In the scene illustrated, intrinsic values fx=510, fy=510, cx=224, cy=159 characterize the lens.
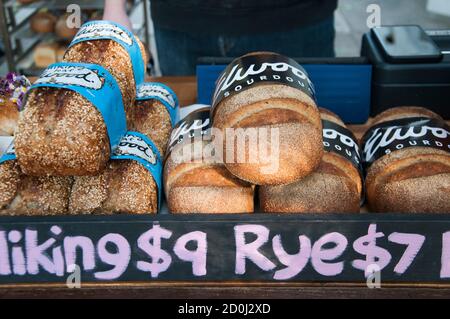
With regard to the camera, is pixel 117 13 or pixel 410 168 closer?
pixel 410 168

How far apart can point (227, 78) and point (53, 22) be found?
3.32m

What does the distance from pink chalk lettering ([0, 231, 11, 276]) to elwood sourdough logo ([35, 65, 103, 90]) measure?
33 centimetres

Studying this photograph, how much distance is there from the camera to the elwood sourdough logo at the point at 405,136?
119cm

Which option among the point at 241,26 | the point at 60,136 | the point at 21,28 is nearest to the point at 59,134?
the point at 60,136

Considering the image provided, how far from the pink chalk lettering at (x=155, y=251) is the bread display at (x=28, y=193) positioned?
25cm

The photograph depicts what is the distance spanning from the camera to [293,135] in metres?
1.04

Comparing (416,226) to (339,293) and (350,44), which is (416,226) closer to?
(339,293)

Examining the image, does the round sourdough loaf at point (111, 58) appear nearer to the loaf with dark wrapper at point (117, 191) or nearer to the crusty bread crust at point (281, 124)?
the loaf with dark wrapper at point (117, 191)

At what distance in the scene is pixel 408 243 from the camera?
981 mm

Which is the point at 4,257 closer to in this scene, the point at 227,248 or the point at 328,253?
the point at 227,248

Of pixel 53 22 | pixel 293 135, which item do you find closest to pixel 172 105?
pixel 293 135

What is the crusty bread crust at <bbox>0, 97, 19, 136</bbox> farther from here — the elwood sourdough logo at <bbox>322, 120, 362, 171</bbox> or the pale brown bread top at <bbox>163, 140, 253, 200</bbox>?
the elwood sourdough logo at <bbox>322, 120, 362, 171</bbox>

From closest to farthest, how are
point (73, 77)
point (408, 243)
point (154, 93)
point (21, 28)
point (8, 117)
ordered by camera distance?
point (408, 243), point (73, 77), point (8, 117), point (154, 93), point (21, 28)

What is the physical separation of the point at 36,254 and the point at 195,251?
31 centimetres
